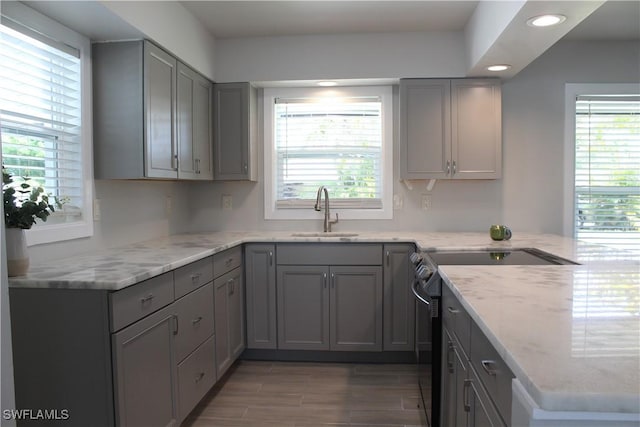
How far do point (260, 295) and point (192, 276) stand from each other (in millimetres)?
960

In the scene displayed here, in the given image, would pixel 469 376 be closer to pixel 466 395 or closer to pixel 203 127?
pixel 466 395

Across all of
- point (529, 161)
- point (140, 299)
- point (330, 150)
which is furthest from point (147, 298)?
point (529, 161)

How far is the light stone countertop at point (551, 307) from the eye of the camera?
721mm

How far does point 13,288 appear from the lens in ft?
5.23

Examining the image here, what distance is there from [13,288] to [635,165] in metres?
4.15

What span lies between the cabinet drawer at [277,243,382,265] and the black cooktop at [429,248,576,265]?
1.92ft

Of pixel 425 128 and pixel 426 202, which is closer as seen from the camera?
pixel 425 128

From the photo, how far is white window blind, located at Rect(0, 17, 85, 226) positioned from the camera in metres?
1.89

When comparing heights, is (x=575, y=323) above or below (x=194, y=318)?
above

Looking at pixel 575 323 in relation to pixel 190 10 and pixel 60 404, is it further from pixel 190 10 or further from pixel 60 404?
pixel 190 10

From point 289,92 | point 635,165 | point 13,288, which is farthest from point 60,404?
point 635,165

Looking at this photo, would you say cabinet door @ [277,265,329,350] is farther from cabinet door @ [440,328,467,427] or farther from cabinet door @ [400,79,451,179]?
cabinet door @ [440,328,467,427]

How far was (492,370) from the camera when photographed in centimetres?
108

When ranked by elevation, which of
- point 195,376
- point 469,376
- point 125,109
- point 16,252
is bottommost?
point 195,376
